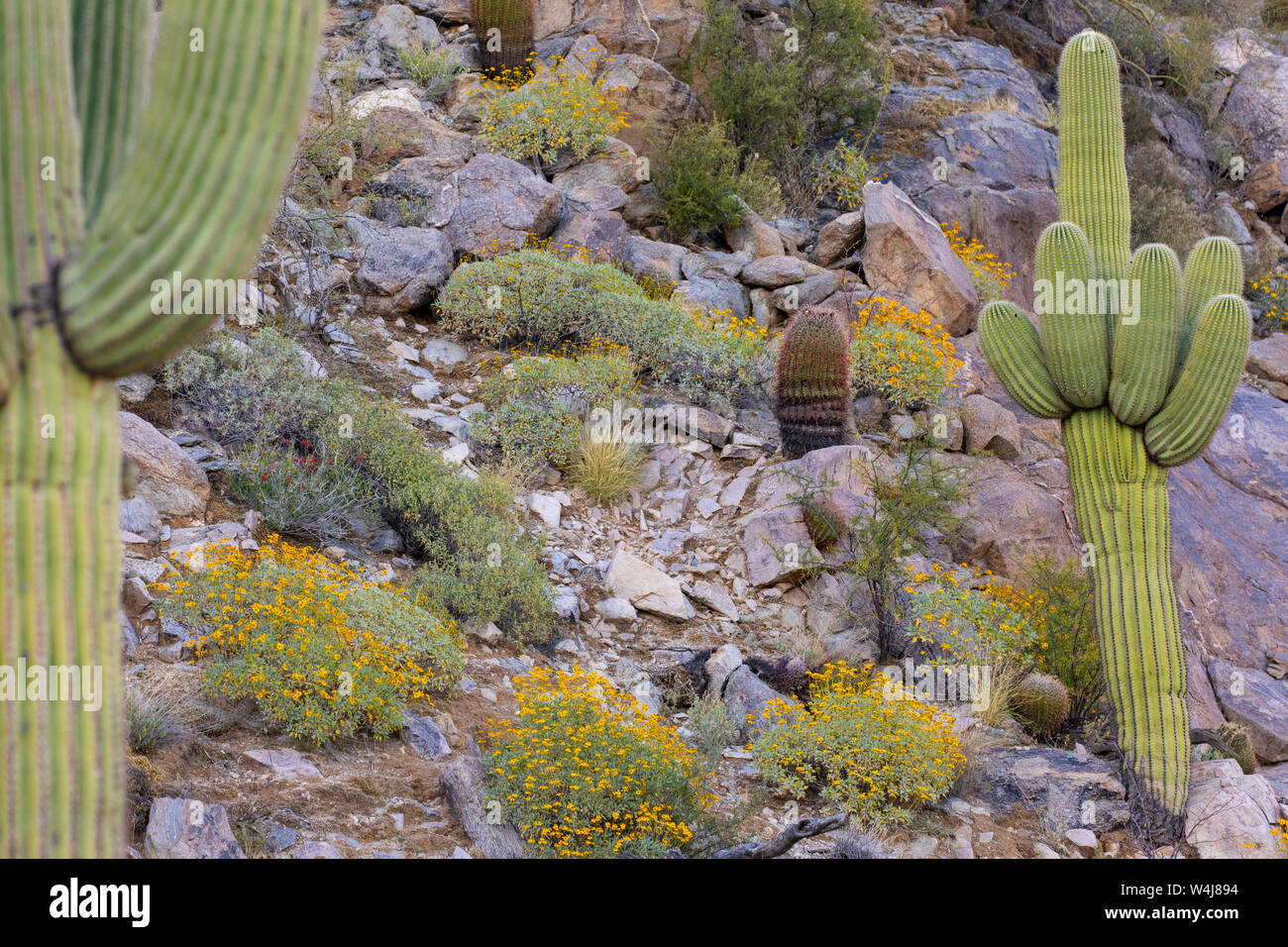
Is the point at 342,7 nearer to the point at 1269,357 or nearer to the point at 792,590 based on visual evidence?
the point at 792,590

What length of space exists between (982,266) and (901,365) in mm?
2933

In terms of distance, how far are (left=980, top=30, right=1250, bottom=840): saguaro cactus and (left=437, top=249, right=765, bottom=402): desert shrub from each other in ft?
10.3

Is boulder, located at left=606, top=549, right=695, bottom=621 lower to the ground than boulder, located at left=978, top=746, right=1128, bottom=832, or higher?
higher

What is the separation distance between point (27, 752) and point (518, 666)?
401cm

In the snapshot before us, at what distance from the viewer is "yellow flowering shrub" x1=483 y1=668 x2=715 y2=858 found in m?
4.20

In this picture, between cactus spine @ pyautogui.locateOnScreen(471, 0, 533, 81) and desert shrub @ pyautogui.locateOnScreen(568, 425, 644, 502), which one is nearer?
desert shrub @ pyautogui.locateOnScreen(568, 425, 644, 502)

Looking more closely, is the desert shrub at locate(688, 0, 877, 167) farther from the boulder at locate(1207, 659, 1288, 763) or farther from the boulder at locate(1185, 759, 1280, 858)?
the boulder at locate(1185, 759, 1280, 858)

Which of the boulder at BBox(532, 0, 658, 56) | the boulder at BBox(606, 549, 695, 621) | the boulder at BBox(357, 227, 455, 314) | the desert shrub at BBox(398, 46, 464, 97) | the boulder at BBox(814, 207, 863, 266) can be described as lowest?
the boulder at BBox(606, 549, 695, 621)

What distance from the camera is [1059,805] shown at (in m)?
5.38

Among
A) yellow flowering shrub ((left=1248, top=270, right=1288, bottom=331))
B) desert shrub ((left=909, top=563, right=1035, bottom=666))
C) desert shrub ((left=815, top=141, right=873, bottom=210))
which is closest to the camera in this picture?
desert shrub ((left=909, top=563, right=1035, bottom=666))

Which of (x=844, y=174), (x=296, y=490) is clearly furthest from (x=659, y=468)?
(x=844, y=174)

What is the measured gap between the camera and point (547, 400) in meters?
8.07

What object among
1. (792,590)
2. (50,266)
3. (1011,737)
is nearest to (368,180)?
(792,590)

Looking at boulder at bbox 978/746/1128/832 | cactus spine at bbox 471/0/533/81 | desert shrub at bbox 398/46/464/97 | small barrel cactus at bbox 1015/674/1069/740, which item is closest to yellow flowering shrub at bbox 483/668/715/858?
boulder at bbox 978/746/1128/832
